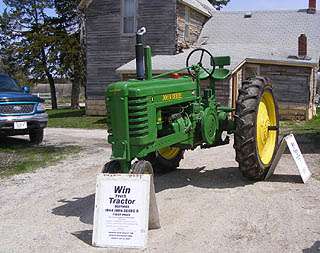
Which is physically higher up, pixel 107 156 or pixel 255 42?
pixel 255 42

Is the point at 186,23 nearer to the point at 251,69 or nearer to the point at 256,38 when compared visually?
the point at 256,38

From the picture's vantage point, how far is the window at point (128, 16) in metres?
23.0

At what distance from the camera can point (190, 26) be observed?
24.0 metres

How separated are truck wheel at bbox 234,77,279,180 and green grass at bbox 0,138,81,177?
418cm

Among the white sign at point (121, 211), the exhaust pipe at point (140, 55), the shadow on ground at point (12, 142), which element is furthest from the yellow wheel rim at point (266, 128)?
the shadow on ground at point (12, 142)

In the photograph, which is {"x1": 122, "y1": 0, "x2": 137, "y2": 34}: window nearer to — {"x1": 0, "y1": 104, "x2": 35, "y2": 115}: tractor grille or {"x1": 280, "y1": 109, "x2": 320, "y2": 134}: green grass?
{"x1": 280, "y1": 109, "x2": 320, "y2": 134}: green grass

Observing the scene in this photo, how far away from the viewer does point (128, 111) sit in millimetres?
5707

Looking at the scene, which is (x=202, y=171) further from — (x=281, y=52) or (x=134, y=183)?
(x=281, y=52)

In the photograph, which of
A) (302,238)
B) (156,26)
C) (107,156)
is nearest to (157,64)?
(156,26)

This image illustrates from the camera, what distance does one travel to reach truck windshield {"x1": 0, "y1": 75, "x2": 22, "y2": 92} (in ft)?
42.3

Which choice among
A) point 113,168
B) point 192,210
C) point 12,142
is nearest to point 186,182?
point 192,210

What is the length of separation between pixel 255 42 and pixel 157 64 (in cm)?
585

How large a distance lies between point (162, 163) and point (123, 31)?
15.9 meters

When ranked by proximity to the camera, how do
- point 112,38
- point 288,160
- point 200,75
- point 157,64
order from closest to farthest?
point 200,75 → point 288,160 → point 157,64 → point 112,38
